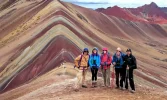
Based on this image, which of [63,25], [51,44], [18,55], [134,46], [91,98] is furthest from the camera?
[134,46]

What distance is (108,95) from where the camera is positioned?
18.7 m

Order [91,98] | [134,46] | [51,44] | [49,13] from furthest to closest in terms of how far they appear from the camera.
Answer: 1. [134,46]
2. [49,13]
3. [51,44]
4. [91,98]

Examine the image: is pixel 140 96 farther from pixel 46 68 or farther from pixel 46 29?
pixel 46 29

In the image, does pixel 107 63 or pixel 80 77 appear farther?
pixel 80 77

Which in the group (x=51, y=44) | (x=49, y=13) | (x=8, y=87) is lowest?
(x=8, y=87)

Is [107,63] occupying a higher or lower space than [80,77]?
higher

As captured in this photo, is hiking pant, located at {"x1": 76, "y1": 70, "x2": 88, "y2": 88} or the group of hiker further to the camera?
hiking pant, located at {"x1": 76, "y1": 70, "x2": 88, "y2": 88}

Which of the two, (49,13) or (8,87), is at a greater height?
(49,13)

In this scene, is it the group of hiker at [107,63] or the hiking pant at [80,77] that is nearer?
the group of hiker at [107,63]

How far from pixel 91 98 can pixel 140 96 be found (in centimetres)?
262

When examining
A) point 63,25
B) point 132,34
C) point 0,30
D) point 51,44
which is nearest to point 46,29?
point 63,25

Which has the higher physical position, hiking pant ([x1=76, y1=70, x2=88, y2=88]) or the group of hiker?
the group of hiker

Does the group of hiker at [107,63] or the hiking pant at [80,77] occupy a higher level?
the group of hiker at [107,63]

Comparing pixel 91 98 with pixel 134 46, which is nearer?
pixel 91 98
